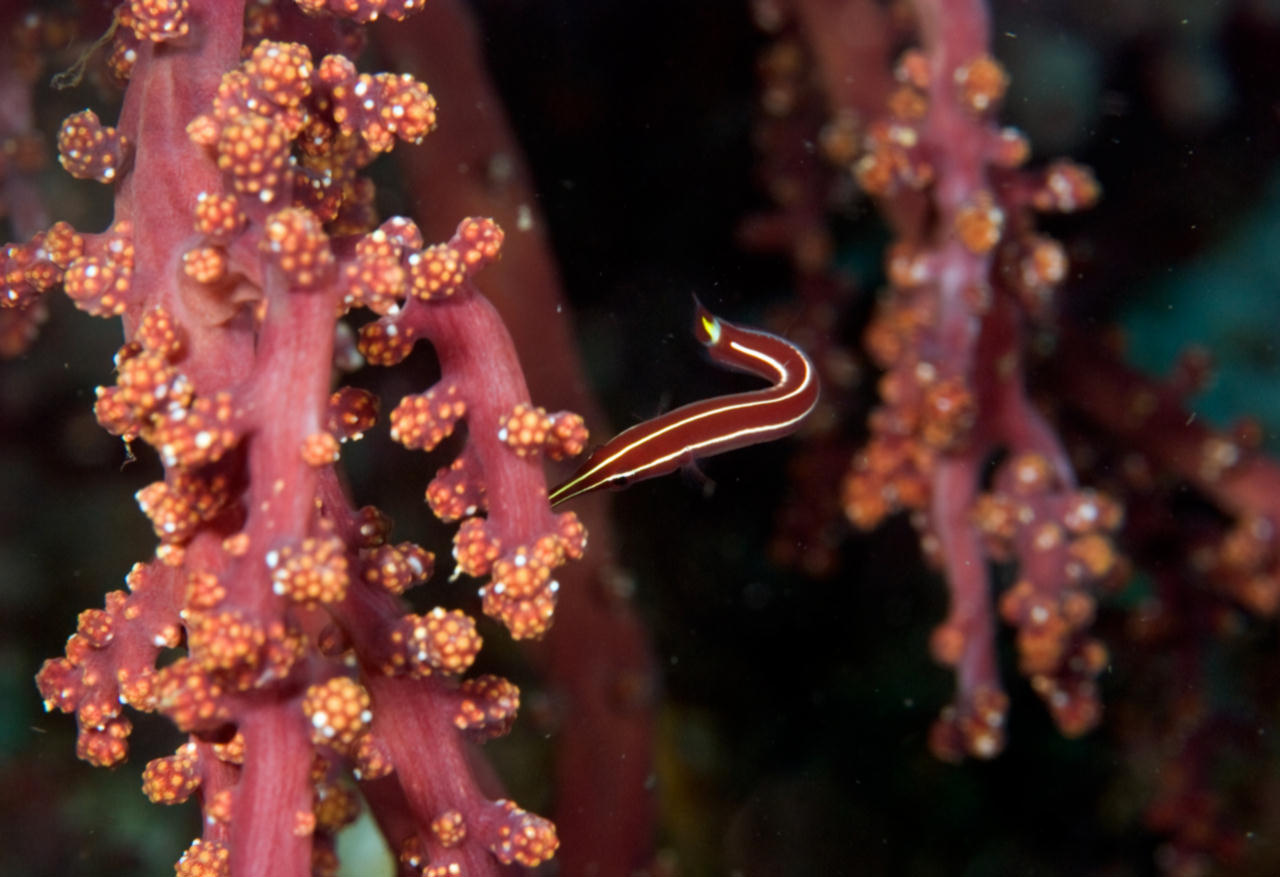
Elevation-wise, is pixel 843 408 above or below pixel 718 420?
below

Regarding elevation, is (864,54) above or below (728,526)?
above

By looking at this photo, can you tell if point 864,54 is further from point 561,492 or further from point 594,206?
point 561,492

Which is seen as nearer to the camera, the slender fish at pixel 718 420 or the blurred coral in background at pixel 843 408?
the slender fish at pixel 718 420

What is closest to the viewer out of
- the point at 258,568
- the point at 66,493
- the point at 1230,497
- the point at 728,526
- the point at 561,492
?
the point at 258,568

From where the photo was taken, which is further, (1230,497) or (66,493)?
(66,493)

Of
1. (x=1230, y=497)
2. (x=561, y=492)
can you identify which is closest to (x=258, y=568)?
(x=561, y=492)

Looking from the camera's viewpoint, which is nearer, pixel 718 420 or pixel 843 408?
pixel 718 420

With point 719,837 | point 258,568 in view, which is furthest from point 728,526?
point 258,568

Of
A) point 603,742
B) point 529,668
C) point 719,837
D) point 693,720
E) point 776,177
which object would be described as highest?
point 776,177

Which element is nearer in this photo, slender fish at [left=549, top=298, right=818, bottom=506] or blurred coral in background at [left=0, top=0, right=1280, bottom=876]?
slender fish at [left=549, top=298, right=818, bottom=506]

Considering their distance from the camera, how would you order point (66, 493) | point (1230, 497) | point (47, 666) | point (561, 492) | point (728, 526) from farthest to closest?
point (728, 526)
point (66, 493)
point (1230, 497)
point (561, 492)
point (47, 666)
